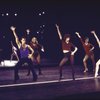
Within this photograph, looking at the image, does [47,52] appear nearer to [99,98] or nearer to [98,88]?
[98,88]

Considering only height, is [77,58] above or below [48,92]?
above

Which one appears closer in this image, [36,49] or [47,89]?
[47,89]

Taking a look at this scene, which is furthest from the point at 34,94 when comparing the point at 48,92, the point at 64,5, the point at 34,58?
the point at 64,5

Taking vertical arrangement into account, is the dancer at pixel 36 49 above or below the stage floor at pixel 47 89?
above

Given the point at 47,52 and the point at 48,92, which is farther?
the point at 47,52

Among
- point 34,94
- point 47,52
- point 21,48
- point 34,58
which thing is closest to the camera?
point 34,94

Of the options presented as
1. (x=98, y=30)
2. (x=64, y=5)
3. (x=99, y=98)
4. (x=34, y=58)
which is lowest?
(x=99, y=98)

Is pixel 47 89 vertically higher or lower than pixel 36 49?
lower

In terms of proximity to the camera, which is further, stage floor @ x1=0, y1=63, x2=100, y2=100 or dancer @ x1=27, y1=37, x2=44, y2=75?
dancer @ x1=27, y1=37, x2=44, y2=75

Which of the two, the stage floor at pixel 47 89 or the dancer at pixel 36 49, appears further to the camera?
the dancer at pixel 36 49

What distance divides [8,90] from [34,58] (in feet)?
18.9

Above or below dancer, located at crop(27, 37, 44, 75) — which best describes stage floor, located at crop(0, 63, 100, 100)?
below

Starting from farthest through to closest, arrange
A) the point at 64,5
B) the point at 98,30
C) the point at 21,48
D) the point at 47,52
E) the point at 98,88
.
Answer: the point at 47,52
the point at 64,5
the point at 98,30
the point at 21,48
the point at 98,88

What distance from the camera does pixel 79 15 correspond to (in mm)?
30297
